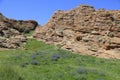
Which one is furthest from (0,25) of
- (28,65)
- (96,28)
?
(28,65)

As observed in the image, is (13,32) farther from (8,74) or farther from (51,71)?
(8,74)

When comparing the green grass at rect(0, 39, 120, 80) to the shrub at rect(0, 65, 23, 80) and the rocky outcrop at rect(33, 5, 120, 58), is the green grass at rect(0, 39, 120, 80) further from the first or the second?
the rocky outcrop at rect(33, 5, 120, 58)

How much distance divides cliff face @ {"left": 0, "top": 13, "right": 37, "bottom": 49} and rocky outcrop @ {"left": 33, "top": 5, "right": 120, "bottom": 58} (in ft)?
12.7

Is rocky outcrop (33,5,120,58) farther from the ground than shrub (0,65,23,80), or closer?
farther from the ground

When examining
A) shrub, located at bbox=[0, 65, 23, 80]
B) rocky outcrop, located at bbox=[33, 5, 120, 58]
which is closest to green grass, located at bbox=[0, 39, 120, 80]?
shrub, located at bbox=[0, 65, 23, 80]

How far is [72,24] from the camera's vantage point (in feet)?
169

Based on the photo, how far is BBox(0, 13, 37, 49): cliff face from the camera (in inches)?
1881

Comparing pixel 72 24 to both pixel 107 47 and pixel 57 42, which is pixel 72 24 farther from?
pixel 107 47

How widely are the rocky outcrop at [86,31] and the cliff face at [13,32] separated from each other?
12.7ft

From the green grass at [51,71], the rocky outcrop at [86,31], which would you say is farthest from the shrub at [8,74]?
the rocky outcrop at [86,31]

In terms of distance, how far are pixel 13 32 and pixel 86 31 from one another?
1302cm

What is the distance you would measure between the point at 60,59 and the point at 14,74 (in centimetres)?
1638

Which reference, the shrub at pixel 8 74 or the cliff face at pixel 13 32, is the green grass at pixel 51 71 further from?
the cliff face at pixel 13 32

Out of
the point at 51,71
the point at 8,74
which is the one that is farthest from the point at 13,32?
the point at 8,74
